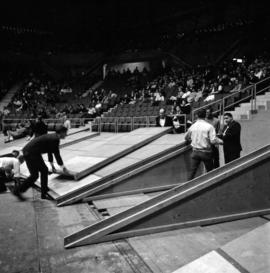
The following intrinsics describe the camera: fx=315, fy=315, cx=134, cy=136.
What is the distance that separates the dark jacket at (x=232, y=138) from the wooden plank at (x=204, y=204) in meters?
1.61

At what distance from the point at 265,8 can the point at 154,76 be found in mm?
9188

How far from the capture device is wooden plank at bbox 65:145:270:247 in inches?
166

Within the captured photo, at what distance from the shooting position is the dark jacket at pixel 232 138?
252 inches

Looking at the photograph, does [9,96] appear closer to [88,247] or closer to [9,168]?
[9,168]

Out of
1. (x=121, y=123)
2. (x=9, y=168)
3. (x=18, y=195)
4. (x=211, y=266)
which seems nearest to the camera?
(x=211, y=266)

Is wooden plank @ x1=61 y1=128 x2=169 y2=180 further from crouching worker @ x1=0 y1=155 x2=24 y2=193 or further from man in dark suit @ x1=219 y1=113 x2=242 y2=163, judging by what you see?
man in dark suit @ x1=219 y1=113 x2=242 y2=163

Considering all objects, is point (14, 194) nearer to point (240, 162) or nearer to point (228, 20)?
point (240, 162)

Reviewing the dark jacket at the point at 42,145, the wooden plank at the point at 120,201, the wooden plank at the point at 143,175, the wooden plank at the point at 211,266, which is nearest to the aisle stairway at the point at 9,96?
the dark jacket at the point at 42,145

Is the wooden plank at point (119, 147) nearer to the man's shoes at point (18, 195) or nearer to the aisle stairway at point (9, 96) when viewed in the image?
the man's shoes at point (18, 195)

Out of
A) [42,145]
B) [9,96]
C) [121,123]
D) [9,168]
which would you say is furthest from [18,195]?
[9,96]

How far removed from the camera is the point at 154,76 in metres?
24.2

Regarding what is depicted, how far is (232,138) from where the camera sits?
21.1ft

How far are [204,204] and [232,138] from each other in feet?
7.75

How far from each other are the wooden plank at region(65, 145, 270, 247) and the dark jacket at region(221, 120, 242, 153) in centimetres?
161
